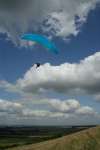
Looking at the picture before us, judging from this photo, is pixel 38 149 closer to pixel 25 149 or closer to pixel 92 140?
pixel 25 149

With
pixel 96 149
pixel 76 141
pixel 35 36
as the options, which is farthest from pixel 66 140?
pixel 35 36

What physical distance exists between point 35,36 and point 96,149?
2628 inches

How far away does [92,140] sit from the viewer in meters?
116

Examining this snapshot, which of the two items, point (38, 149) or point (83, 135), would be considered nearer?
point (38, 149)

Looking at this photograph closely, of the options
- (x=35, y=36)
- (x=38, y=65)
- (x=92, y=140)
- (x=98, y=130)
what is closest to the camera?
(x=38, y=65)

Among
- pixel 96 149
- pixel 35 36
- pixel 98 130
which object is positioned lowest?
pixel 96 149

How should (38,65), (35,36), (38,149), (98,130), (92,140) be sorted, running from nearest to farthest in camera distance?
(38,65), (35,36), (38,149), (92,140), (98,130)

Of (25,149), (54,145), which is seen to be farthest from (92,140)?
(25,149)

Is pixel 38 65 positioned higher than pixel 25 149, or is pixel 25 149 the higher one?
pixel 38 65

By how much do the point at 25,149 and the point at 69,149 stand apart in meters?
17.1

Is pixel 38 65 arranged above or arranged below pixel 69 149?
above

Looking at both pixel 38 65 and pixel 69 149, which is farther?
pixel 69 149

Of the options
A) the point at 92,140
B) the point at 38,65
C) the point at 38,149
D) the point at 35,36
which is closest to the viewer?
the point at 38,65

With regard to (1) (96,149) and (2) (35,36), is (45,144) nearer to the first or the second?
(1) (96,149)
